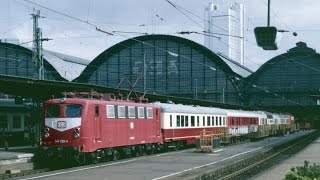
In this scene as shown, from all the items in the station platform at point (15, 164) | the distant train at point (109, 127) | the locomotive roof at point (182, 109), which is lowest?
the station platform at point (15, 164)

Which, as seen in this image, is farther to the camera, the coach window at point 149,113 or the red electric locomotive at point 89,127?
the coach window at point 149,113

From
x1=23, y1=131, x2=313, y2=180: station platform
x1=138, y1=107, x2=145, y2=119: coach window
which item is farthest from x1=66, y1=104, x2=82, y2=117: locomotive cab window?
x1=138, y1=107, x2=145, y2=119: coach window

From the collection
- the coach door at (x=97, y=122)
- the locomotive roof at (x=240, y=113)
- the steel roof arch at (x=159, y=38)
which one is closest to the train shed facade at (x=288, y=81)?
the steel roof arch at (x=159, y=38)

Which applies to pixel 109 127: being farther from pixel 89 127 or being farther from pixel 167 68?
pixel 167 68

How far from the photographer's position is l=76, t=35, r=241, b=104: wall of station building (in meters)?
114

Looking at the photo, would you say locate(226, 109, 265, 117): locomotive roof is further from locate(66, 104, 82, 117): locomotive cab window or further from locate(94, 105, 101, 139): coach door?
locate(66, 104, 82, 117): locomotive cab window

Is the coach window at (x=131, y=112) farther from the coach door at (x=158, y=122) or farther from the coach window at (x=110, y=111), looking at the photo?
the coach door at (x=158, y=122)

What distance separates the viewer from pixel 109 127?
27562 mm

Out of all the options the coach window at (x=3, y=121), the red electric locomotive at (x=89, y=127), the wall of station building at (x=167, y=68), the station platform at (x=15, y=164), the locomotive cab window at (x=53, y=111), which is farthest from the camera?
the wall of station building at (x=167, y=68)

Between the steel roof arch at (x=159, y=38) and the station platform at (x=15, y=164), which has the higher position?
the steel roof arch at (x=159, y=38)

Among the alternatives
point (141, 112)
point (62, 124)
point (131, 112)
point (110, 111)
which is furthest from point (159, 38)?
point (62, 124)

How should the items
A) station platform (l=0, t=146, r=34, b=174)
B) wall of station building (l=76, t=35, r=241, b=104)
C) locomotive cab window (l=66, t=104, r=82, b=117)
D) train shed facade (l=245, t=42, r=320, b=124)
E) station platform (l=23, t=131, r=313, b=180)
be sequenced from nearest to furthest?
station platform (l=23, t=131, r=313, b=180) → station platform (l=0, t=146, r=34, b=174) → locomotive cab window (l=66, t=104, r=82, b=117) → wall of station building (l=76, t=35, r=241, b=104) → train shed facade (l=245, t=42, r=320, b=124)

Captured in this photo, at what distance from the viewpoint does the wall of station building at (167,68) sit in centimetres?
11350

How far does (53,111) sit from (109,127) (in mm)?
3268
